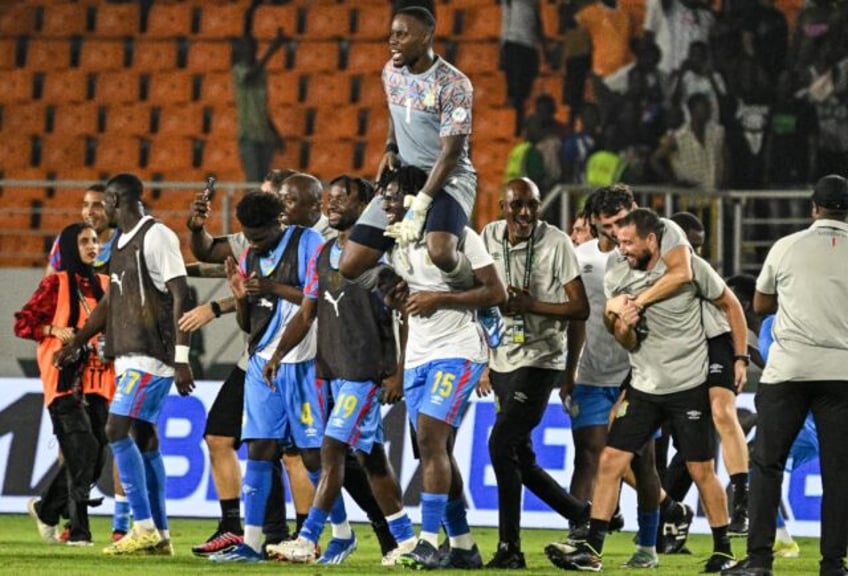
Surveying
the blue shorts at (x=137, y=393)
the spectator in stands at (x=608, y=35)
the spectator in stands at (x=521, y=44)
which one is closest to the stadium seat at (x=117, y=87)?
the spectator in stands at (x=521, y=44)

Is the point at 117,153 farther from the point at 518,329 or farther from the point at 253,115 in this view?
the point at 518,329

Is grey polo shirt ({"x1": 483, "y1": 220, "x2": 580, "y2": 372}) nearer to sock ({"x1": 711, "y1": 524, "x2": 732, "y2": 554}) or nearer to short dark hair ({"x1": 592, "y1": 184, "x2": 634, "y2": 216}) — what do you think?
short dark hair ({"x1": 592, "y1": 184, "x2": 634, "y2": 216})

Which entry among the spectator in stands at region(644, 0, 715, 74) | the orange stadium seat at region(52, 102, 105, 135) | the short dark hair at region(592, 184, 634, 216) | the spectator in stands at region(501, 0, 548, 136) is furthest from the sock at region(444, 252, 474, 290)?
the orange stadium seat at region(52, 102, 105, 135)

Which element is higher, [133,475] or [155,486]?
[133,475]

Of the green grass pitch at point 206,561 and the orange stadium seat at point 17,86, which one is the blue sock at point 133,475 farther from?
the orange stadium seat at point 17,86

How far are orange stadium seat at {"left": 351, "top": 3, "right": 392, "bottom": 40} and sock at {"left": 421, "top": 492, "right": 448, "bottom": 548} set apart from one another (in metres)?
14.2

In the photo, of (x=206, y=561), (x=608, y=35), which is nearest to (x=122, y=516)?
(x=206, y=561)

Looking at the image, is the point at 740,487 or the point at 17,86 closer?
the point at 740,487

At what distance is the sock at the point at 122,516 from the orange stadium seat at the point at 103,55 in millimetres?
12703

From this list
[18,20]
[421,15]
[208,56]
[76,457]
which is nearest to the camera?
[421,15]

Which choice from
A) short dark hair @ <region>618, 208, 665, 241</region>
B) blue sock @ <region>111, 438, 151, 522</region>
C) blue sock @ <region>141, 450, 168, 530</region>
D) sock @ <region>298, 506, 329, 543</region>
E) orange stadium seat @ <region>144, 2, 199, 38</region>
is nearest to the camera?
sock @ <region>298, 506, 329, 543</region>

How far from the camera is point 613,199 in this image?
1067 cm

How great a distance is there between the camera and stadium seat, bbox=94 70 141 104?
22.9 metres

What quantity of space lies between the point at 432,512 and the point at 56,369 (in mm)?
3753
